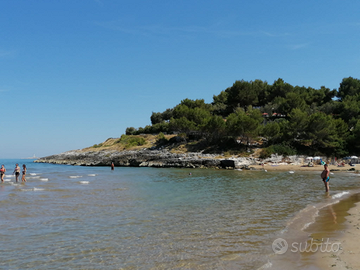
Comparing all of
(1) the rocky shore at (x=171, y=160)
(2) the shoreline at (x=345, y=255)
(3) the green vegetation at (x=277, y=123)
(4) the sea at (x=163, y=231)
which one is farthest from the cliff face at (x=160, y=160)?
(2) the shoreline at (x=345, y=255)

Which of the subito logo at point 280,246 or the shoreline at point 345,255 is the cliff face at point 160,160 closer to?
the shoreline at point 345,255

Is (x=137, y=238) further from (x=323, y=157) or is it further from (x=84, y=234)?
(x=323, y=157)

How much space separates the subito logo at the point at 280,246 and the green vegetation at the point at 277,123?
4490cm

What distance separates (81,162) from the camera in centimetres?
7356

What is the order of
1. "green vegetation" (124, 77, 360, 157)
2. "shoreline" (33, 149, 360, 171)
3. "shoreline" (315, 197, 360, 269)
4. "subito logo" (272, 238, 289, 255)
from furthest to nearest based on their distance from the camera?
"green vegetation" (124, 77, 360, 157) → "shoreline" (33, 149, 360, 171) → "subito logo" (272, 238, 289, 255) → "shoreline" (315, 197, 360, 269)

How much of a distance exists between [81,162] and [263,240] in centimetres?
7033

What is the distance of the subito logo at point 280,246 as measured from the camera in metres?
7.79

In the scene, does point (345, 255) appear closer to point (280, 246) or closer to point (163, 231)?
point (280, 246)

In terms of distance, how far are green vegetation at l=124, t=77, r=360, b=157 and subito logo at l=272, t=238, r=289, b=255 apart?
44.9m

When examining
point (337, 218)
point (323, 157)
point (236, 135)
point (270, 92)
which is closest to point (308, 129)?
point (323, 157)

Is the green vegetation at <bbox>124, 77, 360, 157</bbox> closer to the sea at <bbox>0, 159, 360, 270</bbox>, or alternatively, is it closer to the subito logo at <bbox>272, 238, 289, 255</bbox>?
the sea at <bbox>0, 159, 360, 270</bbox>

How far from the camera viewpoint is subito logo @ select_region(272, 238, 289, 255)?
779 cm

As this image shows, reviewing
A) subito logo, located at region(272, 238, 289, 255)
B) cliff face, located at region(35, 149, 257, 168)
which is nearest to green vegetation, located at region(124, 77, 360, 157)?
cliff face, located at region(35, 149, 257, 168)

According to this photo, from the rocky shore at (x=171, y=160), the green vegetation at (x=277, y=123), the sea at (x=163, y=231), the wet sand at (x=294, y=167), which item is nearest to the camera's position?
the sea at (x=163, y=231)
